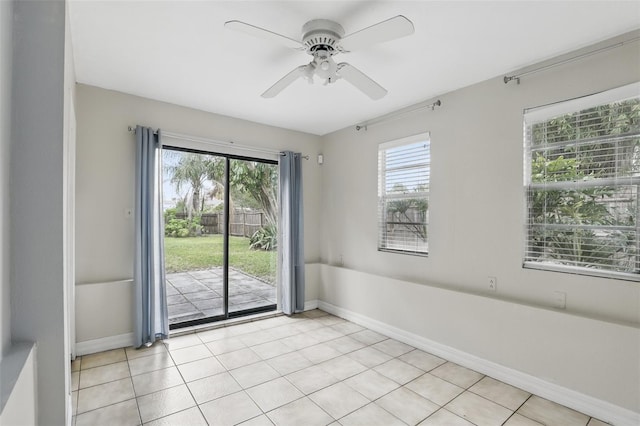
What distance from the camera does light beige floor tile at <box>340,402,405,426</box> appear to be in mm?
2084

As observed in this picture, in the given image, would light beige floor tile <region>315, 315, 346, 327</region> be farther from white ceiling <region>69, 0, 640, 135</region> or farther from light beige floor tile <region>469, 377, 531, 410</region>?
white ceiling <region>69, 0, 640, 135</region>

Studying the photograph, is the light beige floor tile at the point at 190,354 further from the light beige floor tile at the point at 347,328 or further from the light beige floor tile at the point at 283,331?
the light beige floor tile at the point at 347,328

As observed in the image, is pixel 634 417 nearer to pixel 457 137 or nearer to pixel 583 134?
pixel 583 134

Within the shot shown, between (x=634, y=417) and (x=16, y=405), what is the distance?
3.22 m

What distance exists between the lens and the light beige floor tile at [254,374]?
258 cm

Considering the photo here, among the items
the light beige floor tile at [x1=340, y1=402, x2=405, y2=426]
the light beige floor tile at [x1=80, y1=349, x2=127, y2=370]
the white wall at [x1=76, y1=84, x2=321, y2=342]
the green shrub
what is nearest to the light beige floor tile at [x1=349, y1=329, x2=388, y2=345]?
the light beige floor tile at [x1=340, y1=402, x2=405, y2=426]

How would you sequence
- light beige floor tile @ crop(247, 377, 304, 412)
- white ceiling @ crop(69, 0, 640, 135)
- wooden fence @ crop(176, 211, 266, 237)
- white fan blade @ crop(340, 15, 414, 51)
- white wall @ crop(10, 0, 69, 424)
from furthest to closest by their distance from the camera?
1. wooden fence @ crop(176, 211, 266, 237)
2. light beige floor tile @ crop(247, 377, 304, 412)
3. white ceiling @ crop(69, 0, 640, 135)
4. white fan blade @ crop(340, 15, 414, 51)
5. white wall @ crop(10, 0, 69, 424)

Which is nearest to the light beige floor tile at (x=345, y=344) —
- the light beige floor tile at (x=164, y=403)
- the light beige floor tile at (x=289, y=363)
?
the light beige floor tile at (x=289, y=363)

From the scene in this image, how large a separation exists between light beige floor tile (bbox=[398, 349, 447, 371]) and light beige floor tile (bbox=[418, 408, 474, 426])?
25.8 inches

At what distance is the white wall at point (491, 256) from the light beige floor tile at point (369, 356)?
474 mm

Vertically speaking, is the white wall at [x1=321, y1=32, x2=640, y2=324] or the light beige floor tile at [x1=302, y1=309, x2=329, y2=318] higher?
the white wall at [x1=321, y1=32, x2=640, y2=324]

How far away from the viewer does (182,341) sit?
3381 millimetres

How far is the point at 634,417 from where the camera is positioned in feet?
6.60

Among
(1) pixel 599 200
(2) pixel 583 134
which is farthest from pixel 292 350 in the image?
(2) pixel 583 134
